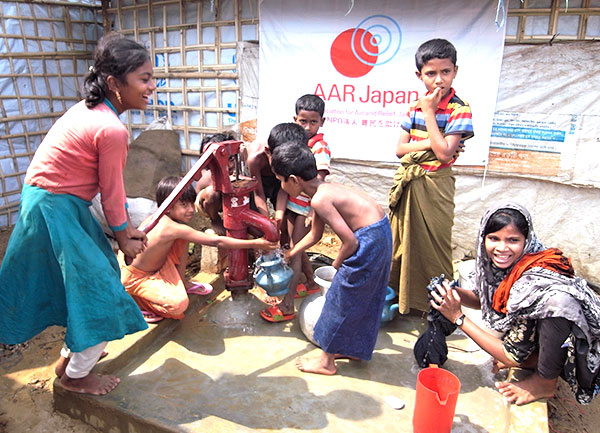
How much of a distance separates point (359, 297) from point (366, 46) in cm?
340

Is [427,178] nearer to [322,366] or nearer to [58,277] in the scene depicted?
[322,366]

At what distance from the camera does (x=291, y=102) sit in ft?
17.4

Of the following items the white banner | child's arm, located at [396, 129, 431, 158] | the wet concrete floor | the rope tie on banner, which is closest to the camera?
the wet concrete floor

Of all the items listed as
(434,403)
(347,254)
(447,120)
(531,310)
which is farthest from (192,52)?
(434,403)

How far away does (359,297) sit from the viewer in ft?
7.86

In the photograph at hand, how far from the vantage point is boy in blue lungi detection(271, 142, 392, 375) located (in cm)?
A: 229

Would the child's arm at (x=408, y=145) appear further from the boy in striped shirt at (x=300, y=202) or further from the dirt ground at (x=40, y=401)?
the dirt ground at (x=40, y=401)

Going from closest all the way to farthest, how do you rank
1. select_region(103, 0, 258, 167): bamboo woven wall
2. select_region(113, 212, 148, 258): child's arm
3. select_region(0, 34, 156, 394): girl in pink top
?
select_region(0, 34, 156, 394): girl in pink top, select_region(113, 212, 148, 258): child's arm, select_region(103, 0, 258, 167): bamboo woven wall

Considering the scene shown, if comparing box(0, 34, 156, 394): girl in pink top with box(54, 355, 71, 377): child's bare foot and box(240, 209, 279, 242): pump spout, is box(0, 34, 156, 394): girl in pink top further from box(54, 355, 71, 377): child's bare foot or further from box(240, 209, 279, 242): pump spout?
box(240, 209, 279, 242): pump spout


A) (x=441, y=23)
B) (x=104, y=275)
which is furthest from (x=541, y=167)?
(x=104, y=275)

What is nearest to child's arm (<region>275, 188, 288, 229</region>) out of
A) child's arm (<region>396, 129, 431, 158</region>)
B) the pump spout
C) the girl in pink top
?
the pump spout

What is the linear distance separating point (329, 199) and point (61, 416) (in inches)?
74.1

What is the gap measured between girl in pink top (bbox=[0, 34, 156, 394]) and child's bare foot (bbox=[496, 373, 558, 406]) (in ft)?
6.62

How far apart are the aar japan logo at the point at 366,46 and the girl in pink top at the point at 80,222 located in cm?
345
